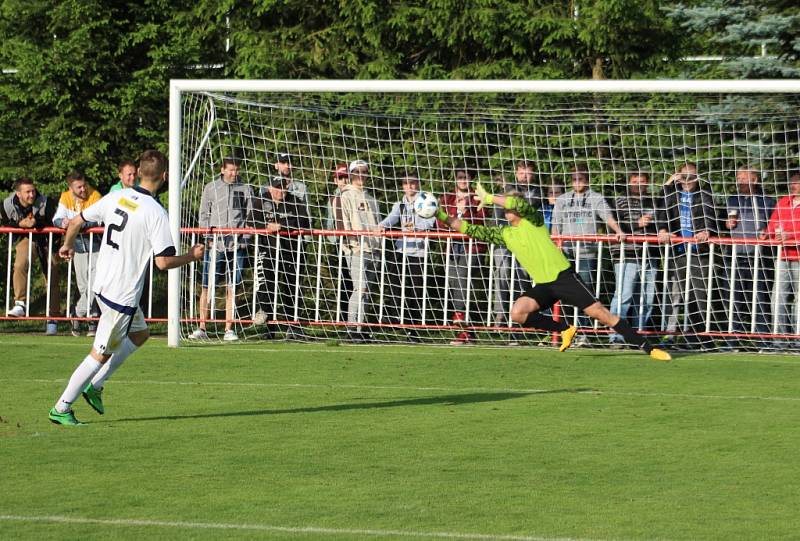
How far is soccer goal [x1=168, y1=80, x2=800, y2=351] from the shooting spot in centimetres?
1500

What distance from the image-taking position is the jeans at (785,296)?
14.5 meters

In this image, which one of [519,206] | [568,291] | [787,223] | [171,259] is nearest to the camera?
[171,259]

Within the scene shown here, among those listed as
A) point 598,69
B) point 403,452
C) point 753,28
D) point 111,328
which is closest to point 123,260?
point 111,328

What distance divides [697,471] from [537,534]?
1919mm

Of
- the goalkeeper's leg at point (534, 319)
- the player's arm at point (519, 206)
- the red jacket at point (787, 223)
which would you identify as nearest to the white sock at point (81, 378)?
the player's arm at point (519, 206)

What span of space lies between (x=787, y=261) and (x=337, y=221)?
5153 mm

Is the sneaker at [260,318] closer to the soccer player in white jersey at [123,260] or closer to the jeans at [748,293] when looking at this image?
the jeans at [748,293]

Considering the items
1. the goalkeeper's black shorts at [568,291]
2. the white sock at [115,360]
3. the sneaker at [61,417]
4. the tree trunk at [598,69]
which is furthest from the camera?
the tree trunk at [598,69]

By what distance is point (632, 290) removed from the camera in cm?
1514

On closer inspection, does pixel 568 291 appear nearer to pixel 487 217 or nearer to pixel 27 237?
pixel 487 217

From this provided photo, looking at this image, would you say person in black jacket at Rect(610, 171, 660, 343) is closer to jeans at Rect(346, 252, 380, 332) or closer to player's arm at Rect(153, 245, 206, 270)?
jeans at Rect(346, 252, 380, 332)

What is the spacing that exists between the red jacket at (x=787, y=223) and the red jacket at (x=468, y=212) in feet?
10.7

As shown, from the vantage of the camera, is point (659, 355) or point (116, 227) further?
point (659, 355)

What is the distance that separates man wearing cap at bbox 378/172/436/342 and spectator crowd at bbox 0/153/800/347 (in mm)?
19
